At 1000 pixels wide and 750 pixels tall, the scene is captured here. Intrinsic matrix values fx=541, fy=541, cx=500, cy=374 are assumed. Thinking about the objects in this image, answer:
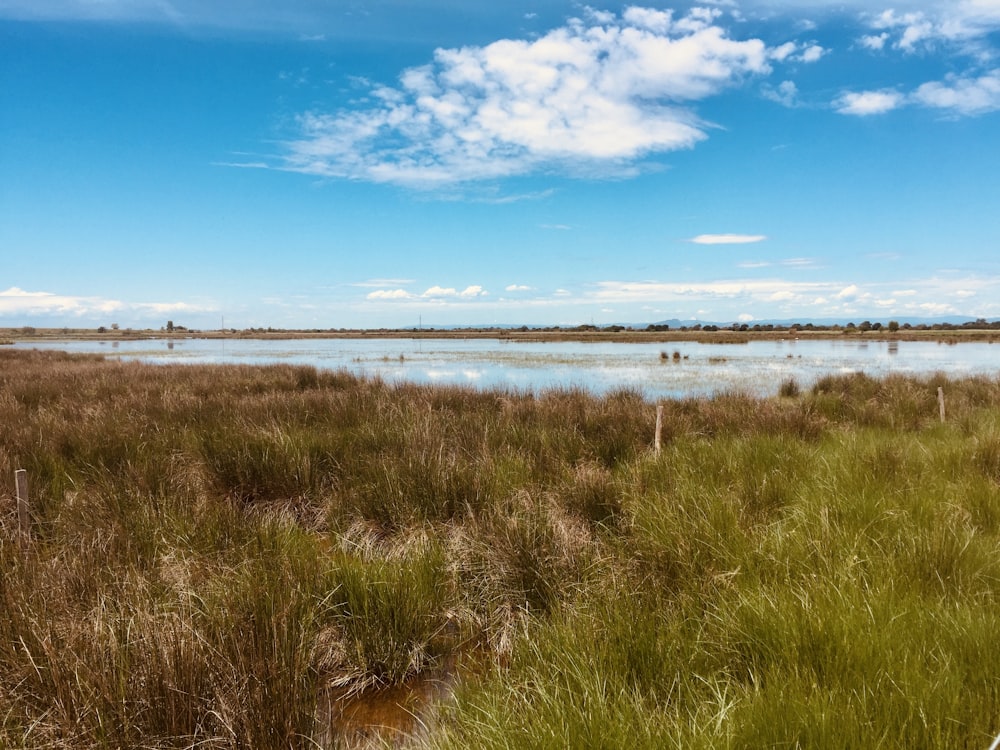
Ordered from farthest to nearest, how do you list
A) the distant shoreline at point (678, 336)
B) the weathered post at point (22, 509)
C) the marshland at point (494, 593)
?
the distant shoreline at point (678, 336), the weathered post at point (22, 509), the marshland at point (494, 593)

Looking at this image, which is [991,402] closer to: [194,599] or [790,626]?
[790,626]

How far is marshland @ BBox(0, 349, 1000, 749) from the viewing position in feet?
8.24

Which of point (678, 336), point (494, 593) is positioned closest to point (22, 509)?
point (494, 593)

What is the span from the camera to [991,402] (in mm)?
13906

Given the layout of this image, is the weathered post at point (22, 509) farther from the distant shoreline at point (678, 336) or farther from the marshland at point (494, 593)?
the distant shoreline at point (678, 336)

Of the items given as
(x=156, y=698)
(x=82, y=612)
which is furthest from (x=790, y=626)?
(x=82, y=612)

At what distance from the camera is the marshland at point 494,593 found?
2.51 meters

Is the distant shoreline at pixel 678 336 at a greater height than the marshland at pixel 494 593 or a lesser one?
greater

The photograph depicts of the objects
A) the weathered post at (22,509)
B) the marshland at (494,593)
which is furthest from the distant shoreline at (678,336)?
the weathered post at (22,509)

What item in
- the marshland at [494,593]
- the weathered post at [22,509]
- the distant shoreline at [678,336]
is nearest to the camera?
the marshland at [494,593]

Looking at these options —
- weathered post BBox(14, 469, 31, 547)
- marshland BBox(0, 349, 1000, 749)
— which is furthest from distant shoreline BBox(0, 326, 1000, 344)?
weathered post BBox(14, 469, 31, 547)

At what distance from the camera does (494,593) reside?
177 inches

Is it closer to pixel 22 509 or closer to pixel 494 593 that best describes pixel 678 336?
pixel 494 593

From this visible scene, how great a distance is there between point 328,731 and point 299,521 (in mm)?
3978
